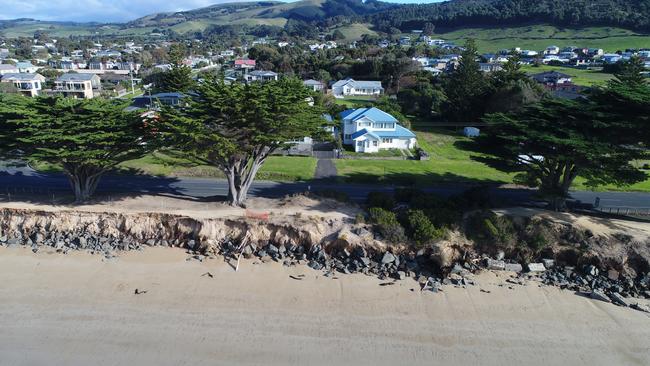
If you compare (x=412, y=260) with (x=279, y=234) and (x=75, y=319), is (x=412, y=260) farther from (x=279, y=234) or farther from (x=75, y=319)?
(x=75, y=319)

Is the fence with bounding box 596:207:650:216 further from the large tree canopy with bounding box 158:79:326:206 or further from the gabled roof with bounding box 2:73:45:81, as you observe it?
the gabled roof with bounding box 2:73:45:81

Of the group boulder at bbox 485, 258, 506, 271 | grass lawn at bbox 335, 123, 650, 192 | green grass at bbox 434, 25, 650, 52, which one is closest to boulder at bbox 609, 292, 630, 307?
boulder at bbox 485, 258, 506, 271

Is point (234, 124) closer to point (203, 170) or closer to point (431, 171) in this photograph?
point (203, 170)

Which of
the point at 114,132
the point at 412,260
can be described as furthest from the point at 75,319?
the point at 412,260

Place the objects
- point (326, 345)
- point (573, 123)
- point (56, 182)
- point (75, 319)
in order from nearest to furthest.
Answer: point (326, 345), point (75, 319), point (573, 123), point (56, 182)

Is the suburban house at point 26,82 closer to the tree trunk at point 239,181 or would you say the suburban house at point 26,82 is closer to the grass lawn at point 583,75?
the tree trunk at point 239,181

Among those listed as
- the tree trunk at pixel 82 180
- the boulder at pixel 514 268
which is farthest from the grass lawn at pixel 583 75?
the tree trunk at pixel 82 180
